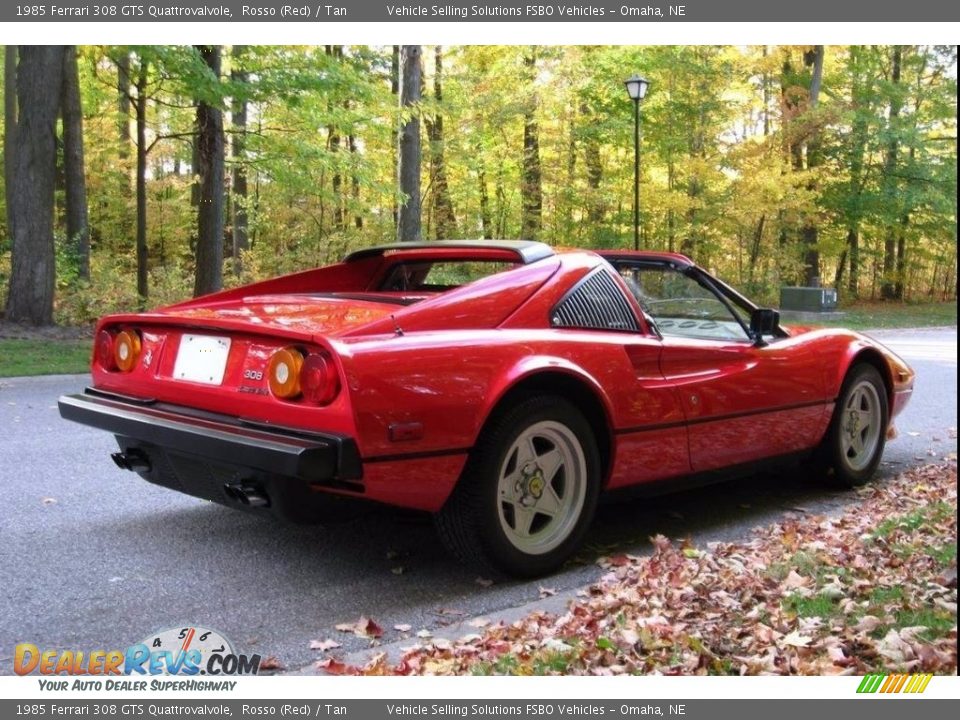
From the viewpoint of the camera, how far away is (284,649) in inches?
120

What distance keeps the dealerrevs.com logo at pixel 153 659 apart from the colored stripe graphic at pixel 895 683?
1.73 metres

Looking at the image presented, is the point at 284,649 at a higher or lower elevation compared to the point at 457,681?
lower

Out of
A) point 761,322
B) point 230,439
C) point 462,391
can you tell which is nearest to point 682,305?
point 761,322

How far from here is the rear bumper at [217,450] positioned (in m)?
3.12

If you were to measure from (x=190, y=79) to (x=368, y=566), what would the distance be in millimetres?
11686

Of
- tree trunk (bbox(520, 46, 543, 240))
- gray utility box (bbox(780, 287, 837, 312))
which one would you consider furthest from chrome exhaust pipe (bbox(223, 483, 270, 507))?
gray utility box (bbox(780, 287, 837, 312))

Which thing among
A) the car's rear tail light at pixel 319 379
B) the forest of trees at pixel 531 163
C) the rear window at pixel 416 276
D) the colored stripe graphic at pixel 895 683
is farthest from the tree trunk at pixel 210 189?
the colored stripe graphic at pixel 895 683

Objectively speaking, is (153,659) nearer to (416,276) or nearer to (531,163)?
(416,276)

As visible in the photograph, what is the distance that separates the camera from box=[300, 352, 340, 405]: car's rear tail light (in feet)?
10.5

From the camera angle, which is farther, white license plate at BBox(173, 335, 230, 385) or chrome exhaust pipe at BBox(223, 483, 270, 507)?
white license plate at BBox(173, 335, 230, 385)

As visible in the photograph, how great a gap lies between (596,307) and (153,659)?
235 centimetres

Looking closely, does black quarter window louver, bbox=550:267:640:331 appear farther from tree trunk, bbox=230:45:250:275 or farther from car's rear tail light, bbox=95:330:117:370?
tree trunk, bbox=230:45:250:275
